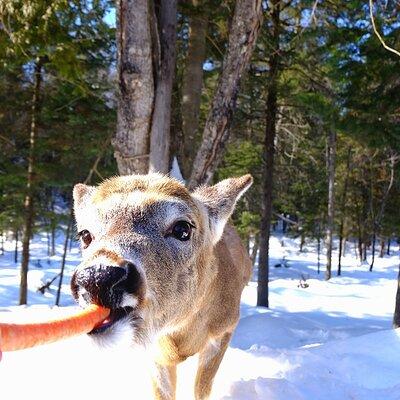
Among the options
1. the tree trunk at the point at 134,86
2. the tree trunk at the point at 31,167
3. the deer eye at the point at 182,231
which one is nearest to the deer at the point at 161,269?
the deer eye at the point at 182,231

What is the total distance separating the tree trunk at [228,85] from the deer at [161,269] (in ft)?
6.43

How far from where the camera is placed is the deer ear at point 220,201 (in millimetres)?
3447

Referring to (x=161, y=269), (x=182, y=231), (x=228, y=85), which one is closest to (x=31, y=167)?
(x=228, y=85)

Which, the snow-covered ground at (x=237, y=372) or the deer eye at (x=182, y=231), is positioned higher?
the deer eye at (x=182, y=231)

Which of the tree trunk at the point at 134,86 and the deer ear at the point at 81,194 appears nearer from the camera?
the deer ear at the point at 81,194

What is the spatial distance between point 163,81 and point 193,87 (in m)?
2.05

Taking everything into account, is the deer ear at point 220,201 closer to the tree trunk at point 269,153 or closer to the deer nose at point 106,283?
the deer nose at point 106,283

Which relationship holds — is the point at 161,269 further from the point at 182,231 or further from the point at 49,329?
the point at 49,329

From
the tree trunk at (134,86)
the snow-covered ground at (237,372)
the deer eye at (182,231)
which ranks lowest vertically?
the snow-covered ground at (237,372)

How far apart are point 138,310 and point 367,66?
902 cm

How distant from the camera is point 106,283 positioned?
203cm

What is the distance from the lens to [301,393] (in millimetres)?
4355

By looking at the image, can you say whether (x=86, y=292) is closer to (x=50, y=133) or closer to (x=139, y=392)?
(x=139, y=392)

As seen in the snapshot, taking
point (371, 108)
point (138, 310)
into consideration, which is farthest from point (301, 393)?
A: point (371, 108)
